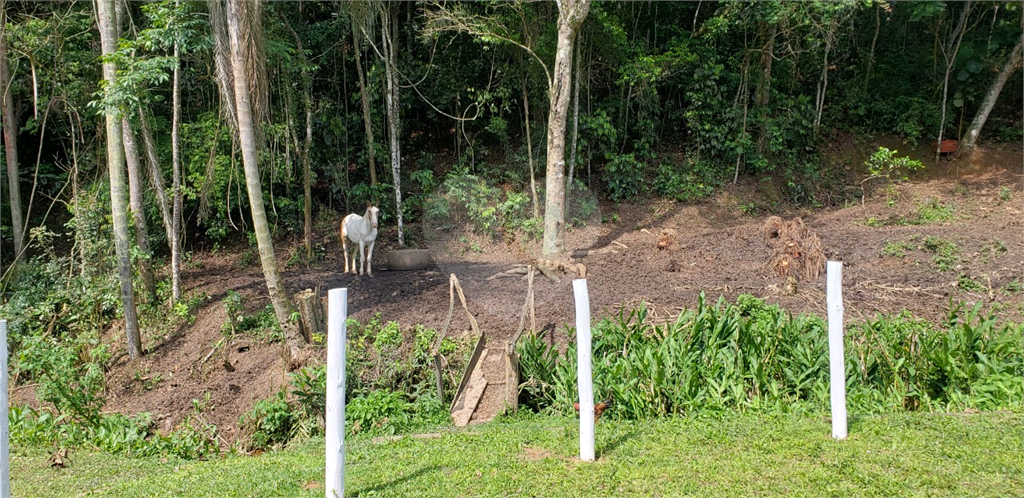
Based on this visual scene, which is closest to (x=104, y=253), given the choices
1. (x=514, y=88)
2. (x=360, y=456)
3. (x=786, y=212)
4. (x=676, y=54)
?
(x=360, y=456)

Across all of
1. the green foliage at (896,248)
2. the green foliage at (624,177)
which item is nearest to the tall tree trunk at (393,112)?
the green foliage at (624,177)

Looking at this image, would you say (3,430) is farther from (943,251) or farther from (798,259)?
(943,251)

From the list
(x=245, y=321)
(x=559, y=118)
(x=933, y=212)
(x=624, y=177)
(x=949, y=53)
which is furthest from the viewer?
(x=949, y=53)

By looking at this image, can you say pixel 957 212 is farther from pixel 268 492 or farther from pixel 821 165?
pixel 268 492

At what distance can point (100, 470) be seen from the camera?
555cm

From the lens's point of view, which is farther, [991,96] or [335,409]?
[991,96]

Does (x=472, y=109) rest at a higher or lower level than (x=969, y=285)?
higher

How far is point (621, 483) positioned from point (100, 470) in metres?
4.12

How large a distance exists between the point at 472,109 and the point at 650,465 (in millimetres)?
13219

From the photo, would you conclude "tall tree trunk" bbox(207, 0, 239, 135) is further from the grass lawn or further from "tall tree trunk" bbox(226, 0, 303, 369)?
the grass lawn

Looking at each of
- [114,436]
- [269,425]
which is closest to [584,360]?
[269,425]

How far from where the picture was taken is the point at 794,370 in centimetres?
592

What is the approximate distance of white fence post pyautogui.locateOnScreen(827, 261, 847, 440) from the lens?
181 inches

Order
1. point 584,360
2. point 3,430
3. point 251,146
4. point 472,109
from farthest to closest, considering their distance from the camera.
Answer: point 472,109 → point 251,146 → point 584,360 → point 3,430
